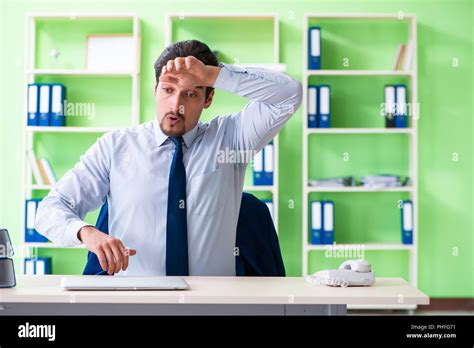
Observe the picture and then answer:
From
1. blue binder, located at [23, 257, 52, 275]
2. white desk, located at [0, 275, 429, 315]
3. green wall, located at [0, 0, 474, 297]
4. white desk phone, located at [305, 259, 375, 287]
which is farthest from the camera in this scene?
green wall, located at [0, 0, 474, 297]

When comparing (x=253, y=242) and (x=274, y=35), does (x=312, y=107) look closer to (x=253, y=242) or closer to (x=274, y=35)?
(x=274, y=35)

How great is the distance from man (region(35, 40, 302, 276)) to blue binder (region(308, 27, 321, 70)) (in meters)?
2.12

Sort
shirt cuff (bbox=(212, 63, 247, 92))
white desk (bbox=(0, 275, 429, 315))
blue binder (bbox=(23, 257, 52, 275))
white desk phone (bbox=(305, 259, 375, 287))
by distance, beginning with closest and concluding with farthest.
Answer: white desk (bbox=(0, 275, 429, 315))
white desk phone (bbox=(305, 259, 375, 287))
shirt cuff (bbox=(212, 63, 247, 92))
blue binder (bbox=(23, 257, 52, 275))

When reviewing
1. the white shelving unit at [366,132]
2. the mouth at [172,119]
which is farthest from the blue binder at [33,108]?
the mouth at [172,119]

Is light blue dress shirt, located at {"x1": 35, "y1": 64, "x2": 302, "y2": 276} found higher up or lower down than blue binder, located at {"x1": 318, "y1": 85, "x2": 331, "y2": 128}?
lower down

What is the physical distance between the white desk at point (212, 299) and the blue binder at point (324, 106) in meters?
2.49

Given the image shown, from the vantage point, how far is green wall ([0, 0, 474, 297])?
414 centimetres

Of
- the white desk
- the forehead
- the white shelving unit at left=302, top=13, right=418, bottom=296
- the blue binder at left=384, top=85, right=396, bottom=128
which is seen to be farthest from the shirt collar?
the blue binder at left=384, top=85, right=396, bottom=128

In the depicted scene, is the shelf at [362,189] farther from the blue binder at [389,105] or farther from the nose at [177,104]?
the nose at [177,104]

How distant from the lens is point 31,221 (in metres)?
3.91

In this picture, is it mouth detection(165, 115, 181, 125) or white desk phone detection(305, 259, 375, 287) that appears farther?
mouth detection(165, 115, 181, 125)

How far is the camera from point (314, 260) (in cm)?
414

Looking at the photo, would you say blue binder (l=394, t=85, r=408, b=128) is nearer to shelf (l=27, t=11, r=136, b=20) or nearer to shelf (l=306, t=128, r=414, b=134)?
shelf (l=306, t=128, r=414, b=134)

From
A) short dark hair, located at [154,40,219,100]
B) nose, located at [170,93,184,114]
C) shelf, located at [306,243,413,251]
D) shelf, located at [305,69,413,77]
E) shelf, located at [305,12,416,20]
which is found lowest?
shelf, located at [306,243,413,251]
